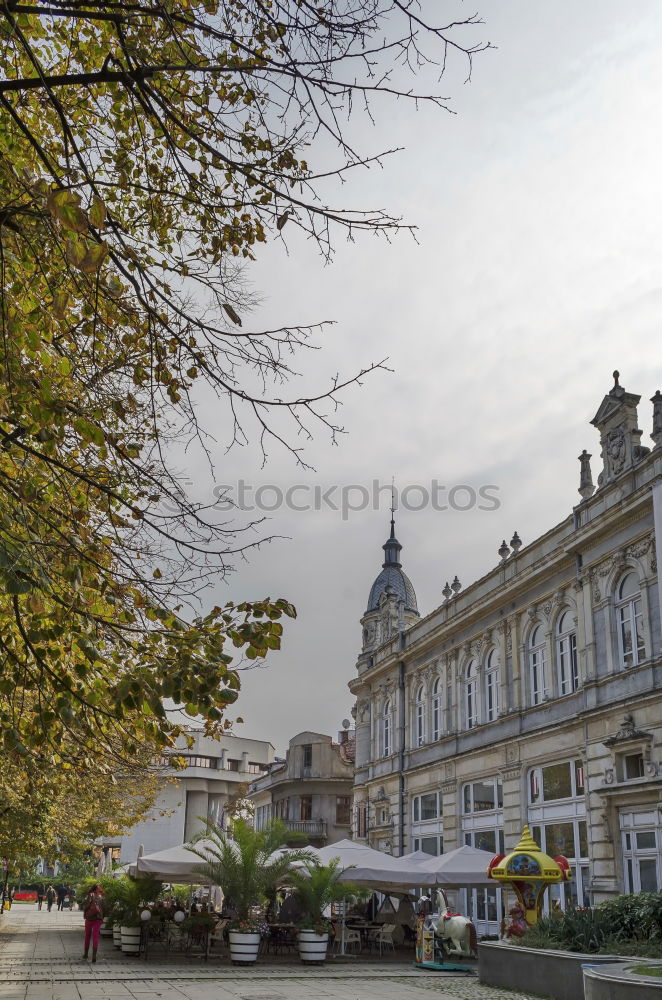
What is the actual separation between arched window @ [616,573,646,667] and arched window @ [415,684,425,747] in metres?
15.4

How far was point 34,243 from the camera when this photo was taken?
6.71 metres

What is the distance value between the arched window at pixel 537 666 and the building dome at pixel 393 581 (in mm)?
15839

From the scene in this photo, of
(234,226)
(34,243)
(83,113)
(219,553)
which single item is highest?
(83,113)

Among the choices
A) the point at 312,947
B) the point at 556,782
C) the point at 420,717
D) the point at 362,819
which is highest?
the point at 420,717

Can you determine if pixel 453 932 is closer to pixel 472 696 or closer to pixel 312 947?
pixel 312 947

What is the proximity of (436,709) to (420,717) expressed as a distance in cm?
182

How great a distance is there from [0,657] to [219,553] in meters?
1.69

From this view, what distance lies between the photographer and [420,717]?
39156 mm

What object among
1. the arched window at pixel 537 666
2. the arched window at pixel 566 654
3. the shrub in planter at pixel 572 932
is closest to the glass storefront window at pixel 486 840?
the arched window at pixel 537 666

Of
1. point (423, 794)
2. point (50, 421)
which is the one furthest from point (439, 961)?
point (50, 421)

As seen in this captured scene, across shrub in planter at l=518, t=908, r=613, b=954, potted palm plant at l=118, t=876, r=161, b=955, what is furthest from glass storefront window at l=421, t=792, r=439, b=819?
shrub in planter at l=518, t=908, r=613, b=954

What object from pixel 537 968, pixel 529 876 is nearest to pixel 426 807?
pixel 529 876

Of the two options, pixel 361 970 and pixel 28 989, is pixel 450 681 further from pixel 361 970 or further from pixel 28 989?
pixel 28 989

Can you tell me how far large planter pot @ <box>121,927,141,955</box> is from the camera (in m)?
22.8
